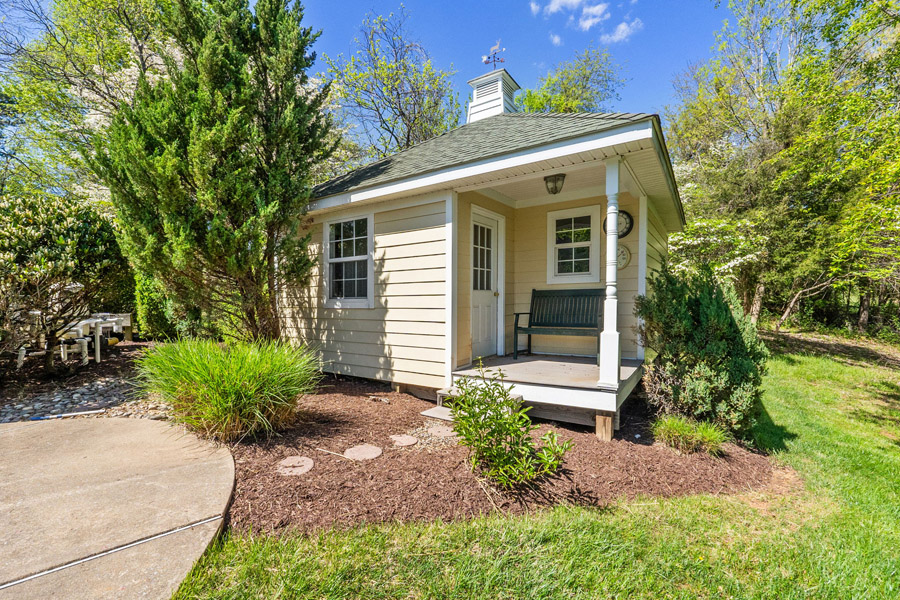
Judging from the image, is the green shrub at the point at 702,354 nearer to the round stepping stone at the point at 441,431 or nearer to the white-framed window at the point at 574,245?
the white-framed window at the point at 574,245

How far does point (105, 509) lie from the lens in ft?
6.76

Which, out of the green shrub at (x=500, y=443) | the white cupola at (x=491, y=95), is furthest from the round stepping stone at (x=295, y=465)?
the white cupola at (x=491, y=95)

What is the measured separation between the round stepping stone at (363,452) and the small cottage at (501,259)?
1.36m

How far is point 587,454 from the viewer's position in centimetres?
316

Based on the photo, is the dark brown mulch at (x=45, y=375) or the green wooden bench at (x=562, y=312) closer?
the dark brown mulch at (x=45, y=375)

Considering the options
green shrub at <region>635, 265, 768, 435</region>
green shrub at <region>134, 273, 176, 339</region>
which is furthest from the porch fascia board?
green shrub at <region>134, 273, 176, 339</region>

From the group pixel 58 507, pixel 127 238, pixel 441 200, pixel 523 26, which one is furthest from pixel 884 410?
pixel 523 26

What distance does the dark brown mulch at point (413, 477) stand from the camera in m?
2.25

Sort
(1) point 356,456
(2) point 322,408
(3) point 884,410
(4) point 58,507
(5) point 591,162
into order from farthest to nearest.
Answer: (3) point 884,410 < (2) point 322,408 < (5) point 591,162 < (1) point 356,456 < (4) point 58,507

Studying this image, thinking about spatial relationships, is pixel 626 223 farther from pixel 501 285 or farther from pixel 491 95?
pixel 491 95

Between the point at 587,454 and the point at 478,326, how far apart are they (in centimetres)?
223

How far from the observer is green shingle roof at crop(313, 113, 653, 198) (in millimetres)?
3562

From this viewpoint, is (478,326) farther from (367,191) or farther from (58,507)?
(58,507)

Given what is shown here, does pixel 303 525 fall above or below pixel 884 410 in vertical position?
above
